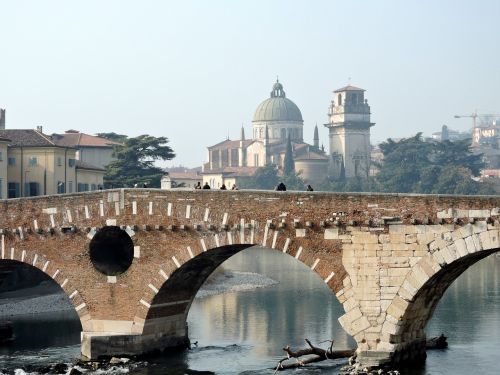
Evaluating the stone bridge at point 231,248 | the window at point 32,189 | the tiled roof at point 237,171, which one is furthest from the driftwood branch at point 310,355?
the tiled roof at point 237,171

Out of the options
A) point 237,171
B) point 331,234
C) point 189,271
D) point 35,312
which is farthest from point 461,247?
point 237,171

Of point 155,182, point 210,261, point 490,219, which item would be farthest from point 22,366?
point 155,182

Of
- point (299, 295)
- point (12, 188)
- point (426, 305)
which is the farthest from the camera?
point (12, 188)

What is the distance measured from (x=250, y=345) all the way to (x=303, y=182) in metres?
136

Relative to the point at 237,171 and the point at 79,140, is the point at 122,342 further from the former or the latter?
the point at 237,171

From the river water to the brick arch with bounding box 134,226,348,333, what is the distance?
1957 millimetres

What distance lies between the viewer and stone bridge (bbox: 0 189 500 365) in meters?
33.7

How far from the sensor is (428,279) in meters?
33.5

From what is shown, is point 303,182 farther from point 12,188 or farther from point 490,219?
point 490,219

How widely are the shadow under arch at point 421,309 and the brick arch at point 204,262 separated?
88.1 inches

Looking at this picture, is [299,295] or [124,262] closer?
[124,262]

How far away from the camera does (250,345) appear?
4309 centimetres

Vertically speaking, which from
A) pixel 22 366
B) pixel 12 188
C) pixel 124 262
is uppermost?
pixel 12 188

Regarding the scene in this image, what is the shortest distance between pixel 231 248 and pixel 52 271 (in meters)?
6.34
